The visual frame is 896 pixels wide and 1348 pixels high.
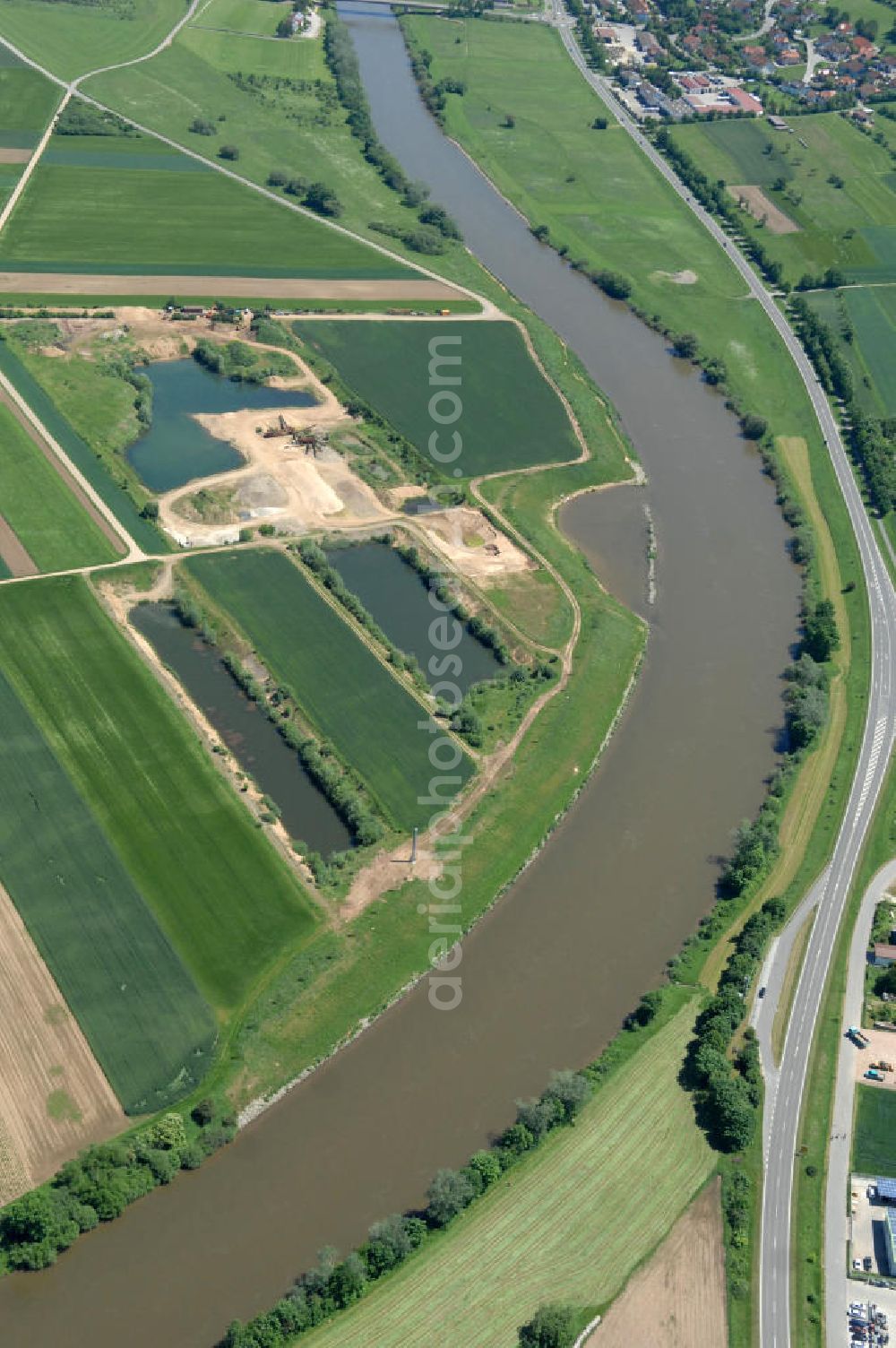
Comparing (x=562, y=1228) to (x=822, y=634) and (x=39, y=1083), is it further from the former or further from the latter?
(x=822, y=634)

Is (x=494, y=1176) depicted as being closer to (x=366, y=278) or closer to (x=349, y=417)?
(x=349, y=417)

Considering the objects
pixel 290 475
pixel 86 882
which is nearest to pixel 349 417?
pixel 290 475

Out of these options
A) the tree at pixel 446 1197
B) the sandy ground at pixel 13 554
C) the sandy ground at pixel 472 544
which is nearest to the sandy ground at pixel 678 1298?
the tree at pixel 446 1197

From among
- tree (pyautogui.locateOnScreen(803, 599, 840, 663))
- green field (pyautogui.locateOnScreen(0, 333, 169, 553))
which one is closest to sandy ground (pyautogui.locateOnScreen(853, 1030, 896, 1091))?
tree (pyautogui.locateOnScreen(803, 599, 840, 663))

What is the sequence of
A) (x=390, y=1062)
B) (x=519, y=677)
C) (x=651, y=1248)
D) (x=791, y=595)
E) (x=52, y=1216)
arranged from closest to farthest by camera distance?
1. (x=52, y=1216)
2. (x=651, y=1248)
3. (x=390, y=1062)
4. (x=519, y=677)
5. (x=791, y=595)

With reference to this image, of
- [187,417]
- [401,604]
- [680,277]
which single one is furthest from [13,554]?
[680,277]

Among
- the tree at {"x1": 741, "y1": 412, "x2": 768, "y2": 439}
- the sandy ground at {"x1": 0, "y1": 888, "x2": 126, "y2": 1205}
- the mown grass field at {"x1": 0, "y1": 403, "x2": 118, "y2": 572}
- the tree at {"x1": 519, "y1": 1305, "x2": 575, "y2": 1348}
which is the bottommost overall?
the sandy ground at {"x1": 0, "y1": 888, "x2": 126, "y2": 1205}

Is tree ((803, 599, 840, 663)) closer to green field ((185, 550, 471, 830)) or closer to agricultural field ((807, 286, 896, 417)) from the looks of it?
green field ((185, 550, 471, 830))
